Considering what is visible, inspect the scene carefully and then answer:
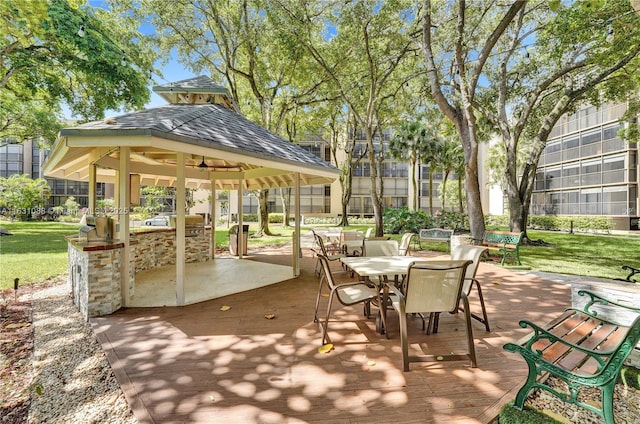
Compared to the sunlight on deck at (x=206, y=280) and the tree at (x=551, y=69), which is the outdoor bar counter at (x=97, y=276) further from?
the tree at (x=551, y=69)

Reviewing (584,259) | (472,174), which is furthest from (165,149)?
(584,259)

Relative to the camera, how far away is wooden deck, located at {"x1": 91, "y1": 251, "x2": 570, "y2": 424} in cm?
246

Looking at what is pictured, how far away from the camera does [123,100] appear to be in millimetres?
12586

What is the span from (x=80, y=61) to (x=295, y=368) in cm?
1367

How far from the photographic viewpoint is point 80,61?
10.9m

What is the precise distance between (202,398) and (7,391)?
6.32 feet

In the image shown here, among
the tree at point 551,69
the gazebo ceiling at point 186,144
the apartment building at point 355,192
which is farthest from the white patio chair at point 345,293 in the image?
the apartment building at point 355,192

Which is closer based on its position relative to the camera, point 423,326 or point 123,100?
point 423,326

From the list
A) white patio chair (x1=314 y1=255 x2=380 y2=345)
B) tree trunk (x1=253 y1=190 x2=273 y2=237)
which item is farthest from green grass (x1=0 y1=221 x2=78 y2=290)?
tree trunk (x1=253 y1=190 x2=273 y2=237)

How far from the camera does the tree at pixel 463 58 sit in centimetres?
863

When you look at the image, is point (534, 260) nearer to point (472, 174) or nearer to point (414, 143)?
point (472, 174)

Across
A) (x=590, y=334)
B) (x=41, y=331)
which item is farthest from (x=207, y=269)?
(x=590, y=334)

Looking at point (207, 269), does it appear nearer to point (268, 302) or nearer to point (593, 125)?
point (268, 302)

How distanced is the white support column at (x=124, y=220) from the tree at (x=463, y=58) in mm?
8743
